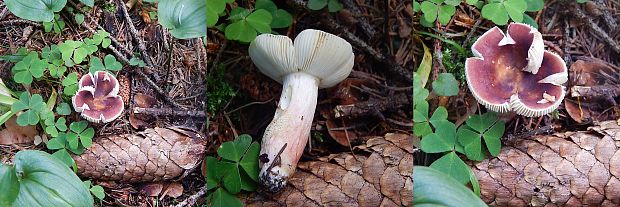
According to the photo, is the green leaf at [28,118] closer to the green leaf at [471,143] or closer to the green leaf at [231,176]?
the green leaf at [231,176]

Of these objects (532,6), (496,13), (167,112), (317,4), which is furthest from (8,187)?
(532,6)

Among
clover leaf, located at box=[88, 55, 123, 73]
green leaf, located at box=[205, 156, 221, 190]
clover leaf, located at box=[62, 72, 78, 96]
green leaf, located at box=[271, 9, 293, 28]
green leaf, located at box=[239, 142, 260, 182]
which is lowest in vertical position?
green leaf, located at box=[205, 156, 221, 190]

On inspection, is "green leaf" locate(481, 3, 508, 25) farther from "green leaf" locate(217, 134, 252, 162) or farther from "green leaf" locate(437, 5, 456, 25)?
"green leaf" locate(217, 134, 252, 162)

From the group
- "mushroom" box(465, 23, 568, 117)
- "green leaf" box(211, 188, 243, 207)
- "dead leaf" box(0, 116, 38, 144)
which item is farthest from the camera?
"dead leaf" box(0, 116, 38, 144)

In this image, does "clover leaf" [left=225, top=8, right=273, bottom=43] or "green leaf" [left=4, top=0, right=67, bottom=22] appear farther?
"green leaf" [left=4, top=0, right=67, bottom=22]

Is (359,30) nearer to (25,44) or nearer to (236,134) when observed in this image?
(236,134)

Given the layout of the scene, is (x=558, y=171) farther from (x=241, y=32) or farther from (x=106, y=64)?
(x=106, y=64)

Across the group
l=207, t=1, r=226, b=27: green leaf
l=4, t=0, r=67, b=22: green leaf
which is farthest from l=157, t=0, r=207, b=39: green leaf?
l=4, t=0, r=67, b=22: green leaf

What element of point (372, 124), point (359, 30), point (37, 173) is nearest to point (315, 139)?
point (372, 124)
